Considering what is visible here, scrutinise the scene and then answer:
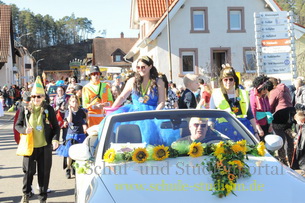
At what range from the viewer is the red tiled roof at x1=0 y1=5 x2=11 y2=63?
4356 centimetres

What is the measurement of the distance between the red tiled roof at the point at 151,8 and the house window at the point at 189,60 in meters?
3.67

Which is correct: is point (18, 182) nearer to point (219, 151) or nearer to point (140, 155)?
point (140, 155)

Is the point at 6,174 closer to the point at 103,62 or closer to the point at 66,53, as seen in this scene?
the point at 103,62

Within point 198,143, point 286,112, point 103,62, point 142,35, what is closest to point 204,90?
point 286,112

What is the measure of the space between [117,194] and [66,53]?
538 ft

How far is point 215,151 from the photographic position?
14.4 ft

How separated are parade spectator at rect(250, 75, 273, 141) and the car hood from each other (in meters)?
3.80

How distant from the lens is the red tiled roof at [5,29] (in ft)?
143

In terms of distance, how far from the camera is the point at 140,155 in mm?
4434

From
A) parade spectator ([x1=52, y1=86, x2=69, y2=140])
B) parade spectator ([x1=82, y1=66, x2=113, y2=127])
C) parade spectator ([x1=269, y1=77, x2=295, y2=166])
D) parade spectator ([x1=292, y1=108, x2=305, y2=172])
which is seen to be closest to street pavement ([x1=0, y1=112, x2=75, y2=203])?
parade spectator ([x1=52, y1=86, x2=69, y2=140])

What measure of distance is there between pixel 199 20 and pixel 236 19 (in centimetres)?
285

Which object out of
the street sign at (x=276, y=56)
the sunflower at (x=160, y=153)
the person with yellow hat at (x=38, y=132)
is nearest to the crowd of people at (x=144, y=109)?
the person with yellow hat at (x=38, y=132)

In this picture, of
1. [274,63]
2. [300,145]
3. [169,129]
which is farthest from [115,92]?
[169,129]

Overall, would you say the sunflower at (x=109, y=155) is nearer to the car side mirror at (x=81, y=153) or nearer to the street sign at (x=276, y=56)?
the car side mirror at (x=81, y=153)
